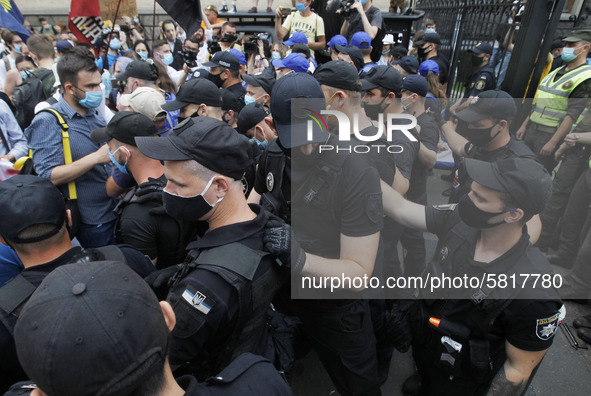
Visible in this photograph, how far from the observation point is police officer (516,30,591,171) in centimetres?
418

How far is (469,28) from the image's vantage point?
555cm

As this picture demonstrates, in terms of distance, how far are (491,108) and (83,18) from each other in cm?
568

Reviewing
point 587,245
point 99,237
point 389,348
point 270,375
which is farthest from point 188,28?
point 587,245

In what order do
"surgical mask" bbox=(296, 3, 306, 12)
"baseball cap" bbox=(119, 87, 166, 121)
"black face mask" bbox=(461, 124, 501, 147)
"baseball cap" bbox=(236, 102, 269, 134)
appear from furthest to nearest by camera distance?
"surgical mask" bbox=(296, 3, 306, 12) → "baseball cap" bbox=(119, 87, 166, 121) → "baseball cap" bbox=(236, 102, 269, 134) → "black face mask" bbox=(461, 124, 501, 147)

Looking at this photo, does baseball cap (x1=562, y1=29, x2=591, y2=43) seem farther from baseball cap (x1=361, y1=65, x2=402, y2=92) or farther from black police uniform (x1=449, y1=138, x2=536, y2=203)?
baseball cap (x1=361, y1=65, x2=402, y2=92)

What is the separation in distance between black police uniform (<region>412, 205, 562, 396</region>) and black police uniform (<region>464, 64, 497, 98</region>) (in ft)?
11.5

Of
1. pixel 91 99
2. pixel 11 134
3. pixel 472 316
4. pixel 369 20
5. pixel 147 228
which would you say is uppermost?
pixel 369 20

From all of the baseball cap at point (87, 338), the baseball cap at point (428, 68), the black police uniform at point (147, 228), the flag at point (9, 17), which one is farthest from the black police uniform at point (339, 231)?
the flag at point (9, 17)

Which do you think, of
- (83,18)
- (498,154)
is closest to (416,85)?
(498,154)

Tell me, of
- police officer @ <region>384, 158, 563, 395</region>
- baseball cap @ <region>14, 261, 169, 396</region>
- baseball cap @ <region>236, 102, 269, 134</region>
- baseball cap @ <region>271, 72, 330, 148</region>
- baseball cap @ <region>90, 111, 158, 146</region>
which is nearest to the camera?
baseball cap @ <region>14, 261, 169, 396</region>

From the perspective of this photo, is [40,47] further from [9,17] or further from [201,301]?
[201,301]

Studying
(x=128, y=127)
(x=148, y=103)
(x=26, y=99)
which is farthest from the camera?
(x=26, y=99)

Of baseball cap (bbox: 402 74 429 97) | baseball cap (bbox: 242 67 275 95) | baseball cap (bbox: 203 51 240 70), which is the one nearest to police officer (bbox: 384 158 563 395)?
baseball cap (bbox: 402 74 429 97)

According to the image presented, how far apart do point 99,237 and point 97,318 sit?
7.59ft
